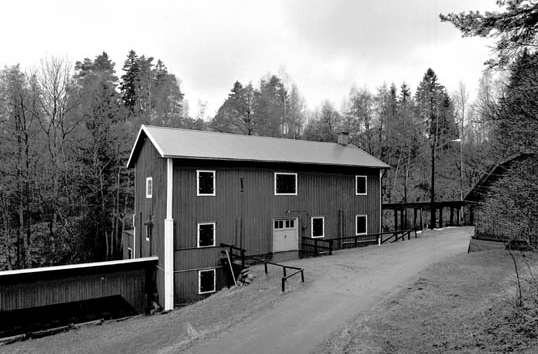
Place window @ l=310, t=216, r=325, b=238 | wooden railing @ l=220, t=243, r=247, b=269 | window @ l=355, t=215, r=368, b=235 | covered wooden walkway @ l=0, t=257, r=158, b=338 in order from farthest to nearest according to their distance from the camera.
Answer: window @ l=355, t=215, r=368, b=235 → window @ l=310, t=216, r=325, b=238 → wooden railing @ l=220, t=243, r=247, b=269 → covered wooden walkway @ l=0, t=257, r=158, b=338

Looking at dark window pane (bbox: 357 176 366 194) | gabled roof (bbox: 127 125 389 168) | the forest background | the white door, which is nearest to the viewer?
gabled roof (bbox: 127 125 389 168)

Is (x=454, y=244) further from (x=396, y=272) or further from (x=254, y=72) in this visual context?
(x=254, y=72)

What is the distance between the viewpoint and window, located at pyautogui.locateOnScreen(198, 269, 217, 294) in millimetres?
16484

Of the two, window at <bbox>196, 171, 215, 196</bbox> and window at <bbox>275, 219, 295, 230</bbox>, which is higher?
window at <bbox>196, 171, 215, 196</bbox>

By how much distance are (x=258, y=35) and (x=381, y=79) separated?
2470 cm

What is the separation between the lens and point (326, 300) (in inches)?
432

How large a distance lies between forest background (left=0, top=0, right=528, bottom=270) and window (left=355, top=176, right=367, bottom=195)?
21.3 ft

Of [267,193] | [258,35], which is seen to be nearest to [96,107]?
[258,35]

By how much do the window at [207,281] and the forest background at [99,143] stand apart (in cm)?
1224

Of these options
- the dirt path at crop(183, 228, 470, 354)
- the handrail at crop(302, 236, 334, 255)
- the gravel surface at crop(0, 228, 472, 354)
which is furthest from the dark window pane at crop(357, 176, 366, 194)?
the gravel surface at crop(0, 228, 472, 354)

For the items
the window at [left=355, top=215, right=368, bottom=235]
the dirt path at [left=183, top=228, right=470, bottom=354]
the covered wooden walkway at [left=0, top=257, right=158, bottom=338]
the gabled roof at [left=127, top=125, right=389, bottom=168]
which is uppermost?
the gabled roof at [left=127, top=125, right=389, bottom=168]

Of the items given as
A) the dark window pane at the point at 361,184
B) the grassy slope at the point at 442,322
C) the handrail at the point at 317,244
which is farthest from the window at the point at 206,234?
the dark window pane at the point at 361,184

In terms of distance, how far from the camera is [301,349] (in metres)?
7.64

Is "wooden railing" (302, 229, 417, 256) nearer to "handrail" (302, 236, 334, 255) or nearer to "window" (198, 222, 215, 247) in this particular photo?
"handrail" (302, 236, 334, 255)
